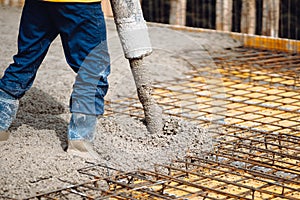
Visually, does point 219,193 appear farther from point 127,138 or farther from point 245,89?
point 245,89

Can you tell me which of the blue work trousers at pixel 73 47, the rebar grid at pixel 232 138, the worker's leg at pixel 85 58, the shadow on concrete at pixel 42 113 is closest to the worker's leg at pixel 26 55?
the blue work trousers at pixel 73 47

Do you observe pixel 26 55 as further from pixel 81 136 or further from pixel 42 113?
pixel 42 113

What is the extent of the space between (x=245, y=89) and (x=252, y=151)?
1334mm

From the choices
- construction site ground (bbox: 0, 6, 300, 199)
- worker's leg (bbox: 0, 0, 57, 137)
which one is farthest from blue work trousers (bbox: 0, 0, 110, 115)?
construction site ground (bbox: 0, 6, 300, 199)

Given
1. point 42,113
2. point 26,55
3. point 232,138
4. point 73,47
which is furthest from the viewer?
point 42,113

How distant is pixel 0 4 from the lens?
712 cm

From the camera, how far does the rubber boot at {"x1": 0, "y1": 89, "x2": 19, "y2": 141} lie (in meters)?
3.32

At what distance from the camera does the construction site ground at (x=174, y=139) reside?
9.53 feet

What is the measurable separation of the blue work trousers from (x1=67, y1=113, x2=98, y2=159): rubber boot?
0.12 ft

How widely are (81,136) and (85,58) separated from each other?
1.19 feet

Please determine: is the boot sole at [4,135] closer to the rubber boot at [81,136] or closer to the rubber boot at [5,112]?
the rubber boot at [5,112]

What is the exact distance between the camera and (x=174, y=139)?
3.39 m

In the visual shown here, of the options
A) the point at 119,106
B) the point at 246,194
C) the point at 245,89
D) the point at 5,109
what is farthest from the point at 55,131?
the point at 245,89

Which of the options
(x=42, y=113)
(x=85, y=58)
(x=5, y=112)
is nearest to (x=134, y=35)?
(x=85, y=58)
